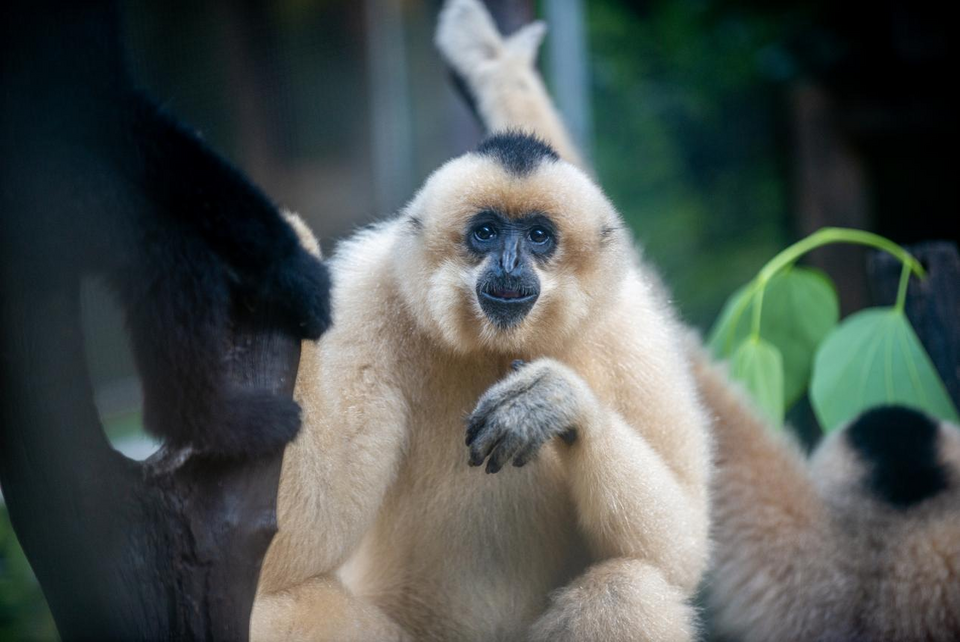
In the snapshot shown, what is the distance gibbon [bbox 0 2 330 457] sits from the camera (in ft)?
4.40

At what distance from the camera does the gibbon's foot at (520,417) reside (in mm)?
1938

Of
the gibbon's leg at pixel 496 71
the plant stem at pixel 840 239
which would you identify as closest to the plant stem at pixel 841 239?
the plant stem at pixel 840 239

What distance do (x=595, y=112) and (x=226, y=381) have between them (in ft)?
18.0

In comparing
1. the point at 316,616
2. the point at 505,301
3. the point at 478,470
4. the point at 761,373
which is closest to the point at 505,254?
the point at 505,301

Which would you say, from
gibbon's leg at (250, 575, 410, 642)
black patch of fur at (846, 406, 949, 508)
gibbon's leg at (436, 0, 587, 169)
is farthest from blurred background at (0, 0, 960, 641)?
gibbon's leg at (250, 575, 410, 642)

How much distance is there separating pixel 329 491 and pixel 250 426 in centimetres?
51

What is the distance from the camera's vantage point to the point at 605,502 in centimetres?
210

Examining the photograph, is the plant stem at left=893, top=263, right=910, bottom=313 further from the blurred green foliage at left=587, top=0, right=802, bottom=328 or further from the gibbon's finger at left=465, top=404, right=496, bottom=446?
the blurred green foliage at left=587, top=0, right=802, bottom=328

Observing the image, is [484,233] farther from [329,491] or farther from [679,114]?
[679,114]

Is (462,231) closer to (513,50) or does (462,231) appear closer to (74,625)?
(74,625)

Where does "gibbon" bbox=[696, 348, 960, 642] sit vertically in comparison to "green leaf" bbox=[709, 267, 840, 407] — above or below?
below

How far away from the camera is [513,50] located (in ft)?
12.1

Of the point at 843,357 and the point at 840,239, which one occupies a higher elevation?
the point at 840,239

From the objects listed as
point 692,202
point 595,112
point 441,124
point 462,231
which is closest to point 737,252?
point 692,202
